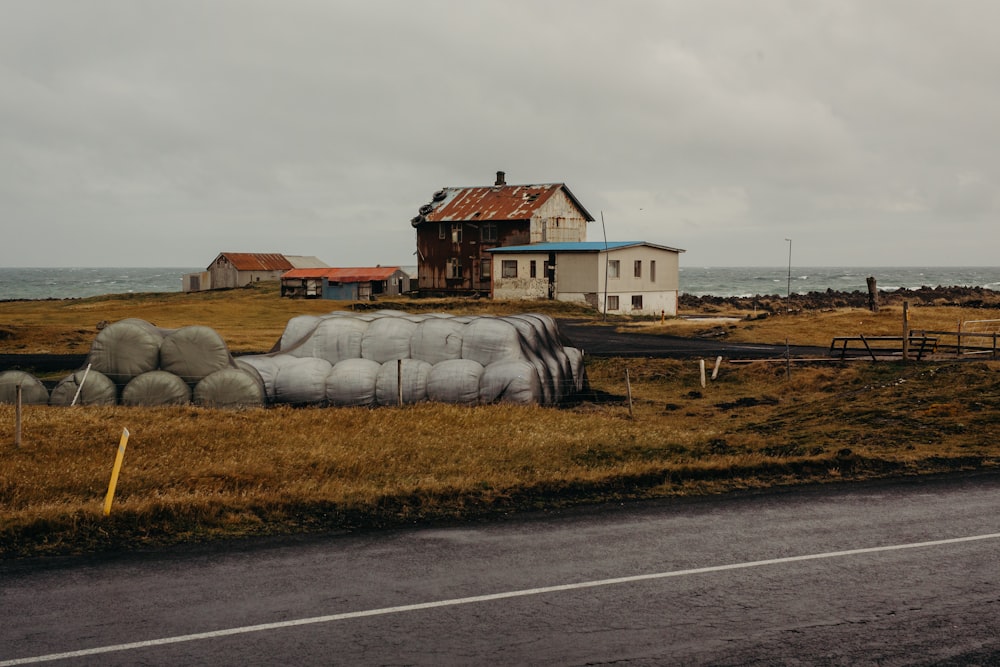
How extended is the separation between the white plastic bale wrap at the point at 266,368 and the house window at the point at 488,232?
50.9m

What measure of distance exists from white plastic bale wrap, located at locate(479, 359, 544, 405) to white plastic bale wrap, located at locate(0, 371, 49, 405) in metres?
11.9

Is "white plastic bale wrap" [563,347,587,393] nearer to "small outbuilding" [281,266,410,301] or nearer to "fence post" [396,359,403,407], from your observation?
"fence post" [396,359,403,407]

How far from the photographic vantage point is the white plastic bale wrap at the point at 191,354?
2409cm

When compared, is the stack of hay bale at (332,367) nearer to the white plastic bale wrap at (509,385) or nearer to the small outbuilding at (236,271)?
the white plastic bale wrap at (509,385)

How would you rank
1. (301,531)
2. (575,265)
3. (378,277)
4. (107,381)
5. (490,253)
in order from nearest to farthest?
1. (301,531)
2. (107,381)
3. (575,265)
4. (490,253)
5. (378,277)

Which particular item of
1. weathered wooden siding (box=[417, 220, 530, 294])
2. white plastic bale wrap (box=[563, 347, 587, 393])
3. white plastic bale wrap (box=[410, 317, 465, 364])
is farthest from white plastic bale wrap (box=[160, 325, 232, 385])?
weathered wooden siding (box=[417, 220, 530, 294])

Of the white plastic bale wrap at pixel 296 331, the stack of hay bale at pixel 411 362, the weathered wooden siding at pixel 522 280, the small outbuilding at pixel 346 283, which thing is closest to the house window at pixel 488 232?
the weathered wooden siding at pixel 522 280

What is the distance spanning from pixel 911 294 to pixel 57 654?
365 feet

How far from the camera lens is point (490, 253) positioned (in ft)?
241

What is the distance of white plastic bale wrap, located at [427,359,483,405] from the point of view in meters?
25.6

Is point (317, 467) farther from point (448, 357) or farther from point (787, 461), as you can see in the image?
point (448, 357)

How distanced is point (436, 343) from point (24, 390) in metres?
11.4

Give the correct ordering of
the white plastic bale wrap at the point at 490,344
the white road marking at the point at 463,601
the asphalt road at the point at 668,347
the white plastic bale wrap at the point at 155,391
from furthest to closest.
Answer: the asphalt road at the point at 668,347
the white plastic bale wrap at the point at 490,344
the white plastic bale wrap at the point at 155,391
the white road marking at the point at 463,601

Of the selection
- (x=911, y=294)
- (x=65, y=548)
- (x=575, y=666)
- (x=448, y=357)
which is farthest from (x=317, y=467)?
(x=911, y=294)
